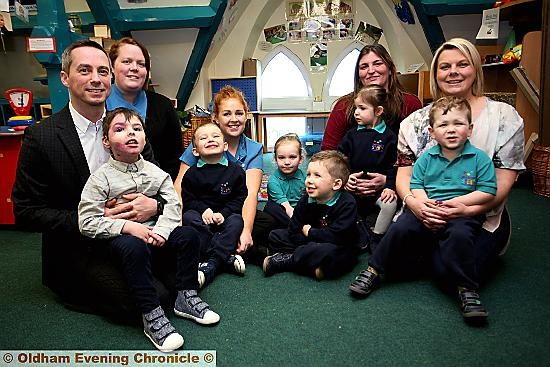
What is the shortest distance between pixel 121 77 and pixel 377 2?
4.61m

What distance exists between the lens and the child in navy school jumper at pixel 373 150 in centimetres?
221

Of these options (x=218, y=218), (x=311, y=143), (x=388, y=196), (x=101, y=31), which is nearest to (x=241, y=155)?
(x=218, y=218)

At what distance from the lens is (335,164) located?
1994 mm

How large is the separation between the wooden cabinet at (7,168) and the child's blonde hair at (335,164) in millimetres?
2055

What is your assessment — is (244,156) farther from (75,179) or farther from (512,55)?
(512,55)

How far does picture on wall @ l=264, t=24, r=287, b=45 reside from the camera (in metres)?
6.54

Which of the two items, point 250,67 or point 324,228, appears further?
point 250,67

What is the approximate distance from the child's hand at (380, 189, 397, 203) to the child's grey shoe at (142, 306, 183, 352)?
122cm

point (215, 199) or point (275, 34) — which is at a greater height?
point (275, 34)

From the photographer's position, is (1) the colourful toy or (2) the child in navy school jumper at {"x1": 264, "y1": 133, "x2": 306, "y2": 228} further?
(1) the colourful toy

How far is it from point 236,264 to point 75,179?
0.80 m

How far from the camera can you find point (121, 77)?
2.11 meters

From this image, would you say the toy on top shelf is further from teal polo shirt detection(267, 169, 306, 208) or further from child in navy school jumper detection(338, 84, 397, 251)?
child in navy school jumper detection(338, 84, 397, 251)

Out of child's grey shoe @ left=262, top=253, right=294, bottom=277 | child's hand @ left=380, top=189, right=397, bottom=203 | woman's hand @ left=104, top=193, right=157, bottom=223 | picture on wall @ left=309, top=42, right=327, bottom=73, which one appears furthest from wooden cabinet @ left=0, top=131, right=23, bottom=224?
picture on wall @ left=309, top=42, right=327, bottom=73
